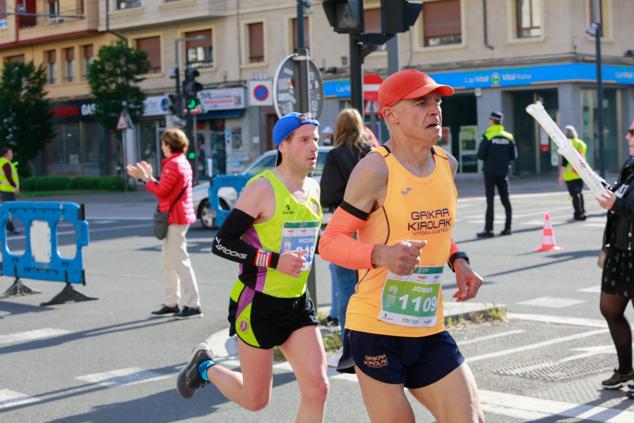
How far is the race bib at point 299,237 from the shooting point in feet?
18.8

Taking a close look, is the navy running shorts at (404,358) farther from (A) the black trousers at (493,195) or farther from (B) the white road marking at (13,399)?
(A) the black trousers at (493,195)

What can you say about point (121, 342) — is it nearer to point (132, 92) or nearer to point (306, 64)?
point (306, 64)

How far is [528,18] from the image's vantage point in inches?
1517

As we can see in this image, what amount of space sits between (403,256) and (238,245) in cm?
176

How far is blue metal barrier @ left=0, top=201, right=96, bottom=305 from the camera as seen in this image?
41.1 ft

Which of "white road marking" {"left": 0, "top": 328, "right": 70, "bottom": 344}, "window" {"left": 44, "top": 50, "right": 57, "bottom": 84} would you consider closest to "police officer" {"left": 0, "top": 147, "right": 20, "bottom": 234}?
"white road marking" {"left": 0, "top": 328, "right": 70, "bottom": 344}

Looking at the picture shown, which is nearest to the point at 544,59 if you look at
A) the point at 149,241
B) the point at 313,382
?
the point at 149,241

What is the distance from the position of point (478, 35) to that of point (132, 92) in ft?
47.8

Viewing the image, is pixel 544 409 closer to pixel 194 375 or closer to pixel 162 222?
pixel 194 375

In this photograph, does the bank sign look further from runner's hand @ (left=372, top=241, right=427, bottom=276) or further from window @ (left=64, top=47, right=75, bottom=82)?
runner's hand @ (left=372, top=241, right=427, bottom=276)

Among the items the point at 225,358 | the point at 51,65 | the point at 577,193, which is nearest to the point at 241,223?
the point at 225,358

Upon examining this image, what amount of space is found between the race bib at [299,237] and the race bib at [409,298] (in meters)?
1.38

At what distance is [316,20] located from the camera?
43.8 metres

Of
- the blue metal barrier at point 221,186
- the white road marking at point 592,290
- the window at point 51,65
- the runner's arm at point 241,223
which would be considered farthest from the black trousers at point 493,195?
the window at point 51,65
